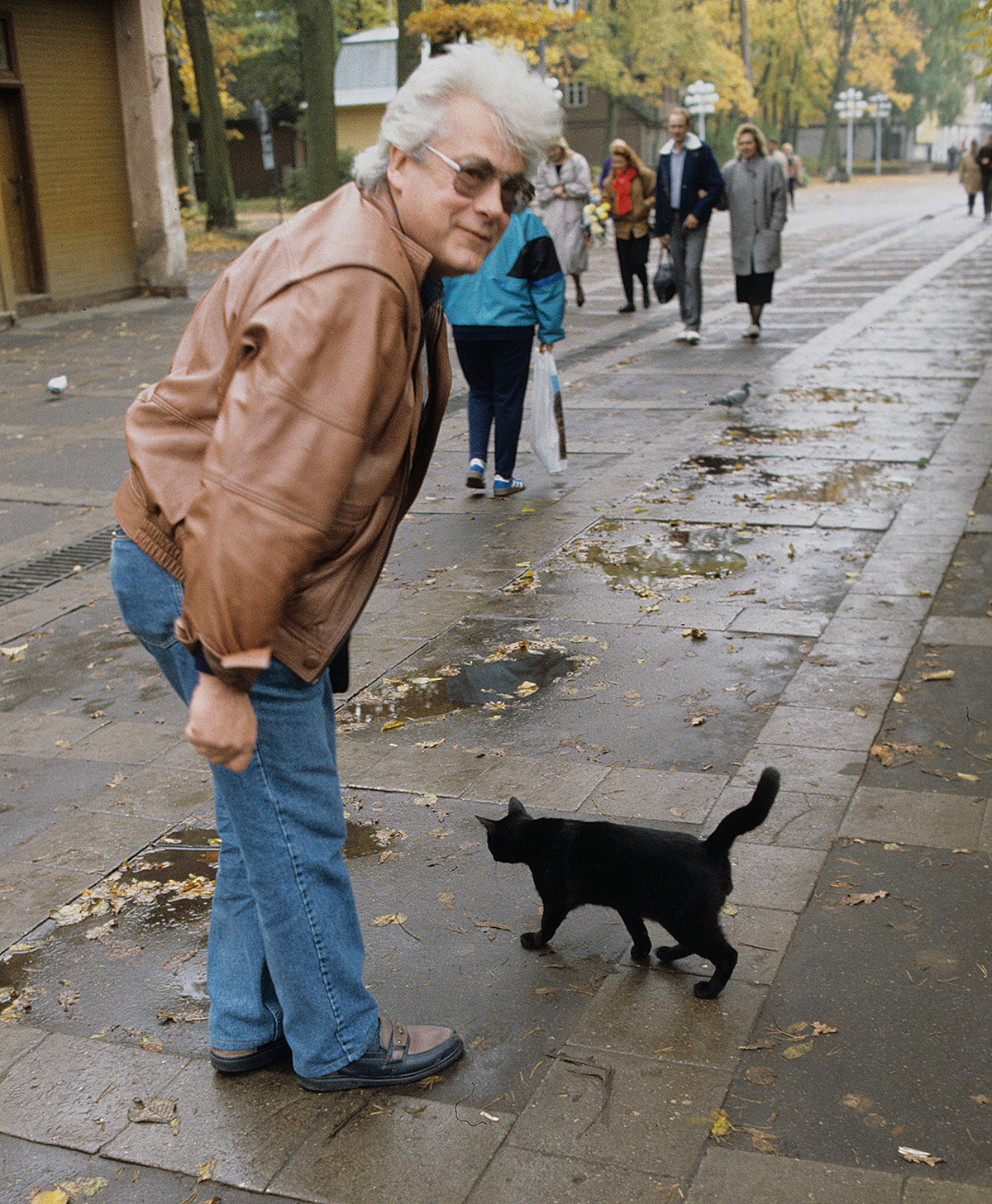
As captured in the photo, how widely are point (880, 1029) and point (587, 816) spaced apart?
1252mm

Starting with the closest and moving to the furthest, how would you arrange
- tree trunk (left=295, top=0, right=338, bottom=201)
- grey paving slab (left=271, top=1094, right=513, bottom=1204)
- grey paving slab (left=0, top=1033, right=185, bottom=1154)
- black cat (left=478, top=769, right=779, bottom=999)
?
grey paving slab (left=271, top=1094, right=513, bottom=1204), grey paving slab (left=0, top=1033, right=185, bottom=1154), black cat (left=478, top=769, right=779, bottom=999), tree trunk (left=295, top=0, right=338, bottom=201)

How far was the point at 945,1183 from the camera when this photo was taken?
95.5 inches

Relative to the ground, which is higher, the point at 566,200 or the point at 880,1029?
the point at 566,200

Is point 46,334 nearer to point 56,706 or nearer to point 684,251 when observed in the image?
point 684,251

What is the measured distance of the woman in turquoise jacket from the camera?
7348mm

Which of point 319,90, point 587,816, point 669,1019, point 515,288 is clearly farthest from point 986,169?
point 669,1019

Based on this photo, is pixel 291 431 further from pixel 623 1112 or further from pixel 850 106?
pixel 850 106

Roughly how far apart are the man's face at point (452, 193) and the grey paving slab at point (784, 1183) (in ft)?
5.77

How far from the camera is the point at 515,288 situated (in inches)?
292

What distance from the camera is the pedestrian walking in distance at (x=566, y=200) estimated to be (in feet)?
50.1

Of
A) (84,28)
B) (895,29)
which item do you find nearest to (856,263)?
(84,28)

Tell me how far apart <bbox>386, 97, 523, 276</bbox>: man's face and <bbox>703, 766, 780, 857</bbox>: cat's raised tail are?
1.29m

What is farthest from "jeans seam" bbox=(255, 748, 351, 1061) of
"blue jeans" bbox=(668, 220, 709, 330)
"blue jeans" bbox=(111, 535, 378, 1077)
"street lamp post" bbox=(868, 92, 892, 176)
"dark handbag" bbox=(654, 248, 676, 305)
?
"street lamp post" bbox=(868, 92, 892, 176)

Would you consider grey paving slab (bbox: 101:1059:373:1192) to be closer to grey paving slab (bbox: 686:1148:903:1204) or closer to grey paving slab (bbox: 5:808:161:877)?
grey paving slab (bbox: 686:1148:903:1204)
